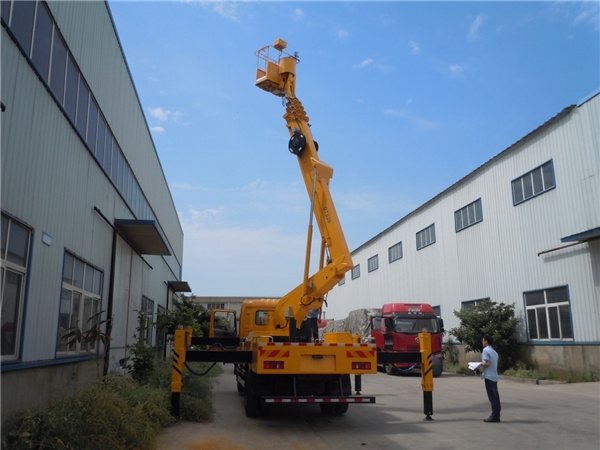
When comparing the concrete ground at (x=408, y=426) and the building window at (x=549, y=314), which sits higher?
the building window at (x=549, y=314)

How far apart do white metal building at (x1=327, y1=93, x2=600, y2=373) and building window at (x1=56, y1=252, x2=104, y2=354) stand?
14.0 metres

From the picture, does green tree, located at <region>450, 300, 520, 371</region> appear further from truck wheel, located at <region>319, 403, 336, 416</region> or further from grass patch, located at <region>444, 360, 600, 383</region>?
truck wheel, located at <region>319, 403, 336, 416</region>

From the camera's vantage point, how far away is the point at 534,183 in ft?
65.2

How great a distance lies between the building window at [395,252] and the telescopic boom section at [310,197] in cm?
2345

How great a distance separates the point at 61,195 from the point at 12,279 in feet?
7.45

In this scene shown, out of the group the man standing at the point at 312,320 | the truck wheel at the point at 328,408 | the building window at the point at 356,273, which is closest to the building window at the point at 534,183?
the man standing at the point at 312,320

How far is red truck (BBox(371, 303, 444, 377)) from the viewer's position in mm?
20938

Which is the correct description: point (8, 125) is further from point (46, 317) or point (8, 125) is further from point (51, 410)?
point (51, 410)

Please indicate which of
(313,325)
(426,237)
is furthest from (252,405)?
(426,237)

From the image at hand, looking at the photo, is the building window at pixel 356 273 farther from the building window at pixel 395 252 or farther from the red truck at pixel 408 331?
the red truck at pixel 408 331

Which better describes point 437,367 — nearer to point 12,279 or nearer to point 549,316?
point 549,316

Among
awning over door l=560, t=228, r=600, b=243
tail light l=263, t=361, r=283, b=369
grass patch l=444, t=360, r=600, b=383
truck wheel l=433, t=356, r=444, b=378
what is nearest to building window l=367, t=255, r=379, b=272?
truck wheel l=433, t=356, r=444, b=378

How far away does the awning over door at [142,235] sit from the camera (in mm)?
13258

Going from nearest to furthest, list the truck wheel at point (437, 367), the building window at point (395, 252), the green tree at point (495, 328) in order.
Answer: the green tree at point (495, 328), the truck wheel at point (437, 367), the building window at point (395, 252)
